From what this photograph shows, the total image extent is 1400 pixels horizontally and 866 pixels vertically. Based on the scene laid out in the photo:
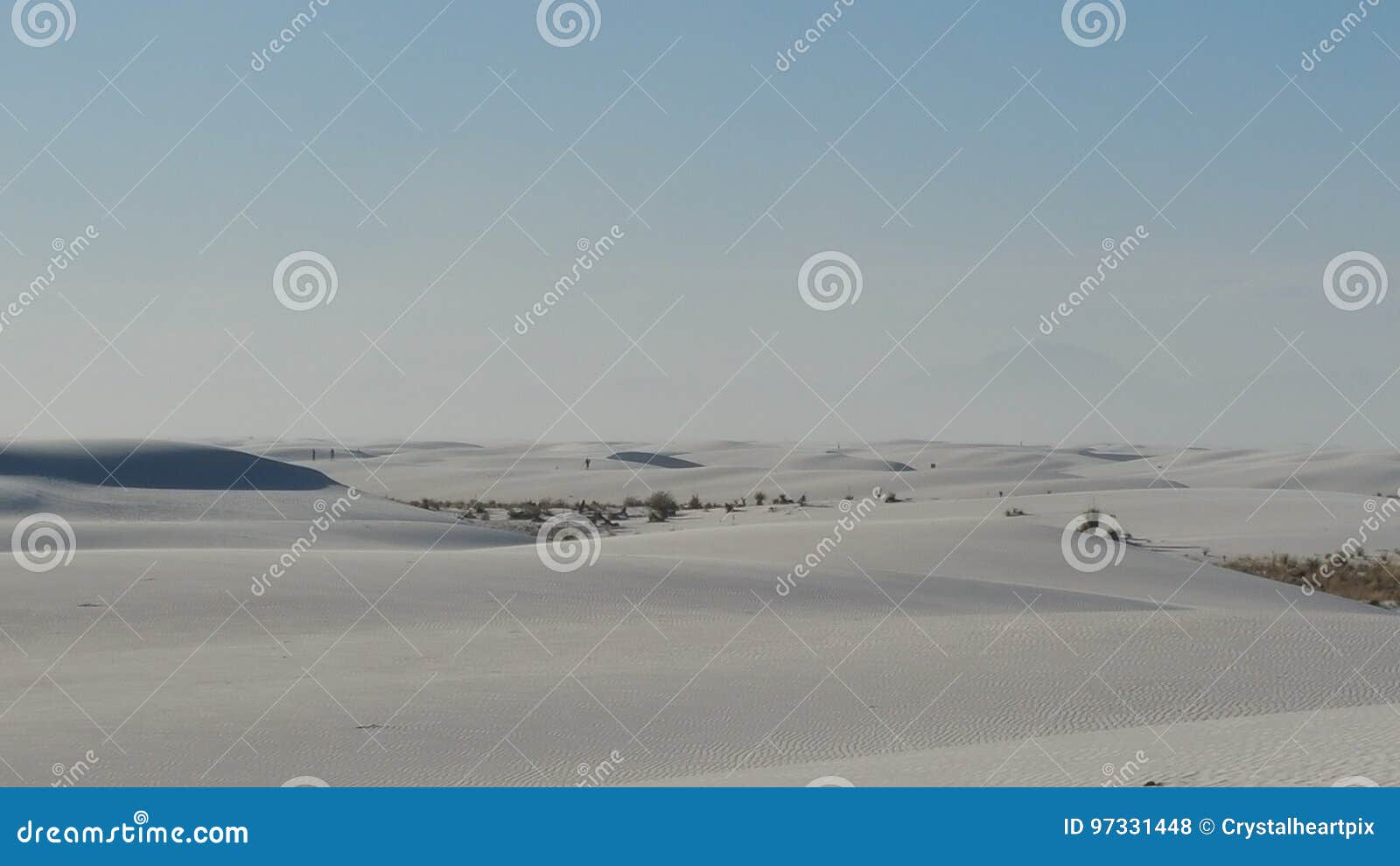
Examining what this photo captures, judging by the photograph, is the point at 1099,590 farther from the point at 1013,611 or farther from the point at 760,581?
the point at 760,581

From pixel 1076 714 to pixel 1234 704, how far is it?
1.60 meters

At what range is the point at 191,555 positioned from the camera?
1730 cm
